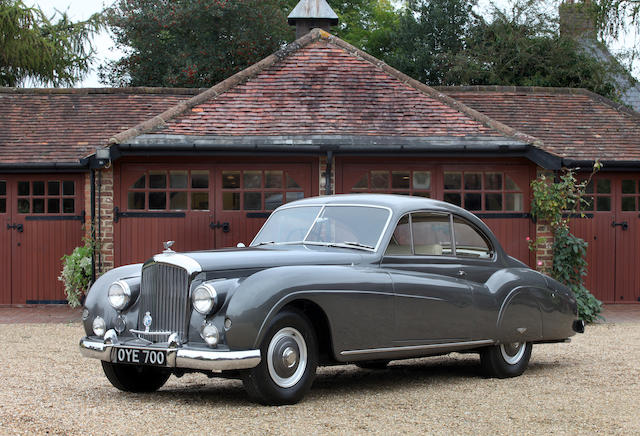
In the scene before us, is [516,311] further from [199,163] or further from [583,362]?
[199,163]

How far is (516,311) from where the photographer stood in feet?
26.0

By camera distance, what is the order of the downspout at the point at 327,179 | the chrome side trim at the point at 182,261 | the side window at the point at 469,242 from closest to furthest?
the chrome side trim at the point at 182,261, the side window at the point at 469,242, the downspout at the point at 327,179

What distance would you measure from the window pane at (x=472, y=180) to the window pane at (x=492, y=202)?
8.9 inches

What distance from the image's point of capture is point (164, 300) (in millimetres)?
6344

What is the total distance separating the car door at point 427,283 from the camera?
7.00m

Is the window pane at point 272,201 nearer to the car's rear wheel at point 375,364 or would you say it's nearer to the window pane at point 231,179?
the window pane at point 231,179

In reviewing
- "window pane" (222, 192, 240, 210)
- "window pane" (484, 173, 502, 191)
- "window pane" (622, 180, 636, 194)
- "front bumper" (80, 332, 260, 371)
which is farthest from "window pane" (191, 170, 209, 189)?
"front bumper" (80, 332, 260, 371)

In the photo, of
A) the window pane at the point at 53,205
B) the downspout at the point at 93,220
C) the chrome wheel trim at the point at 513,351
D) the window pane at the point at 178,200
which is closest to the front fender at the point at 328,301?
the chrome wheel trim at the point at 513,351

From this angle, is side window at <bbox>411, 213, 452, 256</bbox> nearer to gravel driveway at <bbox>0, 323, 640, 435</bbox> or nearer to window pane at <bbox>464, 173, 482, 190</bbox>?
gravel driveway at <bbox>0, 323, 640, 435</bbox>

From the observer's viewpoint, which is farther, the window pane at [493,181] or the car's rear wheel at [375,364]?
the window pane at [493,181]

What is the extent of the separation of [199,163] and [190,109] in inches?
40.5

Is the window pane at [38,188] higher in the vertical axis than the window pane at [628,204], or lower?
higher

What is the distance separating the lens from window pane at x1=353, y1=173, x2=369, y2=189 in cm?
1416

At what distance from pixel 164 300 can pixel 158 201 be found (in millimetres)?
7866
